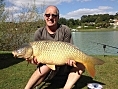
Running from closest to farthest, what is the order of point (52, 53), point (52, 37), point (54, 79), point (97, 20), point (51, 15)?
point (52, 53), point (51, 15), point (52, 37), point (54, 79), point (97, 20)

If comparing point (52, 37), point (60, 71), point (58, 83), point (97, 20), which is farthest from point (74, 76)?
point (97, 20)

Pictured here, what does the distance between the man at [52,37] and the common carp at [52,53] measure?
259 mm

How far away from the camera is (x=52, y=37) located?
2.68m

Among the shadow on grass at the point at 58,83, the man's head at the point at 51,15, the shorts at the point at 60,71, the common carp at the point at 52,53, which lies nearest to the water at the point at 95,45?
the shadow on grass at the point at 58,83

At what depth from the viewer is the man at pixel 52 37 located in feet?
8.29

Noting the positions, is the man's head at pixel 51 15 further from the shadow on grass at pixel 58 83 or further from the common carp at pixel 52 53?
the shadow on grass at pixel 58 83

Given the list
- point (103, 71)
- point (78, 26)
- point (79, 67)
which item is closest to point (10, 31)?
point (103, 71)

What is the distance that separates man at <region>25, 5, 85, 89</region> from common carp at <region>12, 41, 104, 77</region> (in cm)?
26

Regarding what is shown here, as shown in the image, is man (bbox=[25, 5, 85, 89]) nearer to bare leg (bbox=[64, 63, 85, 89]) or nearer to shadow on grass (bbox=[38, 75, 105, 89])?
bare leg (bbox=[64, 63, 85, 89])

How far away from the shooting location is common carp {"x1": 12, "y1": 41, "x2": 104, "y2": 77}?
2.26 metres

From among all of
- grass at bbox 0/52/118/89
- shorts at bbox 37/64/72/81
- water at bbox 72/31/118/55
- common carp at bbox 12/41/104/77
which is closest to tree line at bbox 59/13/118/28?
water at bbox 72/31/118/55

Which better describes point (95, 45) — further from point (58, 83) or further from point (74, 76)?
point (74, 76)

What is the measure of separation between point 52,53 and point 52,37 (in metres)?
0.45

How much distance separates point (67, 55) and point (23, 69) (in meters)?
2.31
